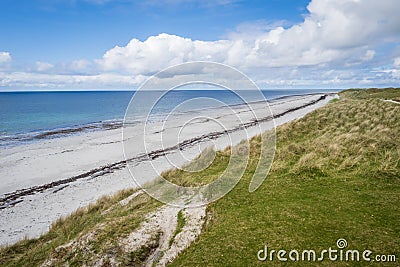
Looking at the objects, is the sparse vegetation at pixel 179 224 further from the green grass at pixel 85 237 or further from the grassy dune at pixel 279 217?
the green grass at pixel 85 237

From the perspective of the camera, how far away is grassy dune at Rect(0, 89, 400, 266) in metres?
7.97

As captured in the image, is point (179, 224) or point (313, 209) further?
point (179, 224)

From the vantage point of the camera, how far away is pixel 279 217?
31.2 feet

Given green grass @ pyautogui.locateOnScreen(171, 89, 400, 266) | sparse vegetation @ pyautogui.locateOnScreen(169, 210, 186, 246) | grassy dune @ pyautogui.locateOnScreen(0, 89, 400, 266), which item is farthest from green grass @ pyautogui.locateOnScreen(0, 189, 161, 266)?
green grass @ pyautogui.locateOnScreen(171, 89, 400, 266)

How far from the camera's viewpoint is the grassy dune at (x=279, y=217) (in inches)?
314

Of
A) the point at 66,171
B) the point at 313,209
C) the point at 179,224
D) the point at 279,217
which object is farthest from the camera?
the point at 66,171

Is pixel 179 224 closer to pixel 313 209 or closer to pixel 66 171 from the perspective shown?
pixel 313 209

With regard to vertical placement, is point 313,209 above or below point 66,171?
above

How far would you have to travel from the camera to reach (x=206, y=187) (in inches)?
527

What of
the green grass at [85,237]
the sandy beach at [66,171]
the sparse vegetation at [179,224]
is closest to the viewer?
the green grass at [85,237]

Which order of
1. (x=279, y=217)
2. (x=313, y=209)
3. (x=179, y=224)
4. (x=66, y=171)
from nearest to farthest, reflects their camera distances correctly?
(x=279, y=217), (x=313, y=209), (x=179, y=224), (x=66, y=171)

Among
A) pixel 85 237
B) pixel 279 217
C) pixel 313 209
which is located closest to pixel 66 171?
pixel 85 237

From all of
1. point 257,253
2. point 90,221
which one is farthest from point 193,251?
point 90,221

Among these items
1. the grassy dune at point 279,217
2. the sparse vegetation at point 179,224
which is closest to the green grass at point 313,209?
the grassy dune at point 279,217
